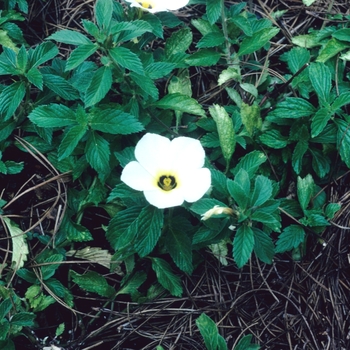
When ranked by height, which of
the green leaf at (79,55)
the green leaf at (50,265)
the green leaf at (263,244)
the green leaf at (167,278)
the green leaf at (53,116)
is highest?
the green leaf at (79,55)

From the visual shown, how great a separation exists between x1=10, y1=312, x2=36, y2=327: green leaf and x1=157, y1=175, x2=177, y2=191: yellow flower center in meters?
0.66

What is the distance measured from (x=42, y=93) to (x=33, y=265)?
73cm

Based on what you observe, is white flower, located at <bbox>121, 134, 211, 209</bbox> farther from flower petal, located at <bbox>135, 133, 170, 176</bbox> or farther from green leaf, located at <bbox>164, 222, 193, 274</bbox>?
green leaf, located at <bbox>164, 222, 193, 274</bbox>

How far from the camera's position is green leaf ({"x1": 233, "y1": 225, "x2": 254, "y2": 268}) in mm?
1731

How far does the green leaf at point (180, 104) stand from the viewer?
6.64ft

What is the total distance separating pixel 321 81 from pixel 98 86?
916 mm

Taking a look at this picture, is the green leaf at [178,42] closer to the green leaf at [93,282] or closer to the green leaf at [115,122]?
the green leaf at [115,122]

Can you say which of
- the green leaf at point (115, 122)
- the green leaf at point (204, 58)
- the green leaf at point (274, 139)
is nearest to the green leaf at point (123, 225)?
the green leaf at point (115, 122)

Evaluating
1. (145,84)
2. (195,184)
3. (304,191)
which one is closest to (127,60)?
(145,84)

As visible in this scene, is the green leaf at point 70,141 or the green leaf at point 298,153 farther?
the green leaf at point 298,153

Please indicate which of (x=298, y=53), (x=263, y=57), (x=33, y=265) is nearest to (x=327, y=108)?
(x=298, y=53)

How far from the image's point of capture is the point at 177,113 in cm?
210

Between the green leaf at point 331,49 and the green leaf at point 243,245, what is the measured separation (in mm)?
916

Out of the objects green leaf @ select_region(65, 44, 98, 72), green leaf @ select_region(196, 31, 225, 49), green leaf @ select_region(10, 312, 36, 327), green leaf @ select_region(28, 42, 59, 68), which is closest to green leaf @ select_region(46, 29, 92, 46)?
green leaf @ select_region(65, 44, 98, 72)
